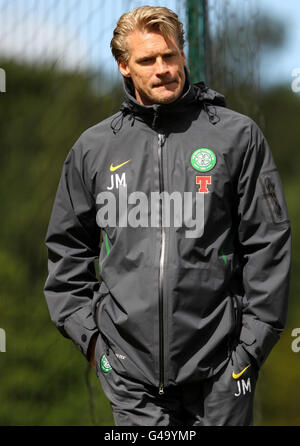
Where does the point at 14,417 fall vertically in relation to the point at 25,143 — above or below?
below

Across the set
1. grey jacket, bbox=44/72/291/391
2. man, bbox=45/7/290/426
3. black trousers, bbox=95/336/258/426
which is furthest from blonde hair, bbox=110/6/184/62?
black trousers, bbox=95/336/258/426

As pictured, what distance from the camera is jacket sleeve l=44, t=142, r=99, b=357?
2.00m

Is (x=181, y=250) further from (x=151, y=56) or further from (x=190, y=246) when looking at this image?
(x=151, y=56)

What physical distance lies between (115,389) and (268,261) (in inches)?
19.2

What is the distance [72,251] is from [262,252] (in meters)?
0.54

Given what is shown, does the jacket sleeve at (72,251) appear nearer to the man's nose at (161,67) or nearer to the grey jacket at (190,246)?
the grey jacket at (190,246)

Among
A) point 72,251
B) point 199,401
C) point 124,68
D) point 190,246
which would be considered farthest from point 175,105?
point 199,401

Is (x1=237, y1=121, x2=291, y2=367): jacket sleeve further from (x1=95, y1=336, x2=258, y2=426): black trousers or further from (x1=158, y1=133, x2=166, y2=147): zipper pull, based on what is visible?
(x1=158, y1=133, x2=166, y2=147): zipper pull

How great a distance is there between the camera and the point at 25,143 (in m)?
5.59

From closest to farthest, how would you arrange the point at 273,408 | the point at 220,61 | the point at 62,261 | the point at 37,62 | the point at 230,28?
the point at 62,261 < the point at 220,61 < the point at 230,28 < the point at 37,62 < the point at 273,408

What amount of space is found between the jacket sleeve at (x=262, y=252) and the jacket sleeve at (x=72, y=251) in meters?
0.42

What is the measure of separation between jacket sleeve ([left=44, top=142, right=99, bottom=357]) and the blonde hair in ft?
0.95
